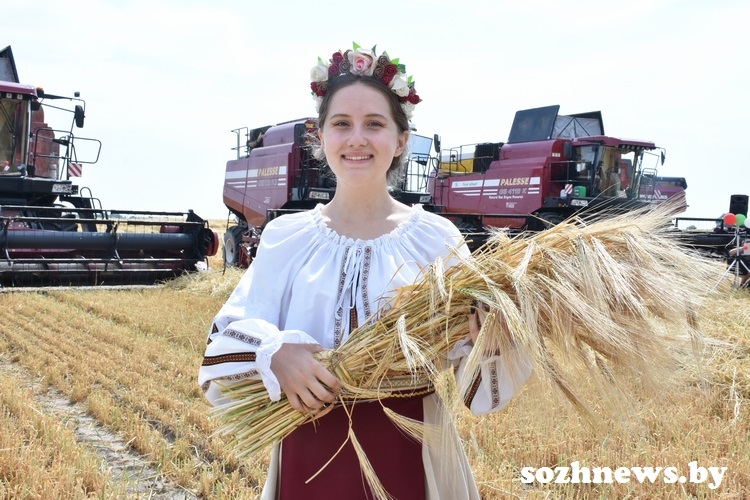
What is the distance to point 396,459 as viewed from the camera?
1710 millimetres

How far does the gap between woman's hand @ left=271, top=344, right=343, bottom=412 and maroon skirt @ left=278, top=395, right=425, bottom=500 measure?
13 centimetres

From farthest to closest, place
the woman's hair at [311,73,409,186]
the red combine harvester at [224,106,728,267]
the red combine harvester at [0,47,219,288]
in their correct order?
1. the red combine harvester at [224,106,728,267]
2. the red combine harvester at [0,47,219,288]
3. the woman's hair at [311,73,409,186]

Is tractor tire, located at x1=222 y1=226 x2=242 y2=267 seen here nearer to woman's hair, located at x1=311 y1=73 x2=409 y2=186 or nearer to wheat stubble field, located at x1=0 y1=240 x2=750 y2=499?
wheat stubble field, located at x1=0 y1=240 x2=750 y2=499

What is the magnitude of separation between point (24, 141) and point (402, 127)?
33.0ft

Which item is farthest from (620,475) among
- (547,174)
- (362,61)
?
(547,174)

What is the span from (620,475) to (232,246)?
11398mm

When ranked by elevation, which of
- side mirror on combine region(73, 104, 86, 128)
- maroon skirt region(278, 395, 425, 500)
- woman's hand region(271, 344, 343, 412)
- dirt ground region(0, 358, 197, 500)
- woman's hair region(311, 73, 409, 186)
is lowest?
dirt ground region(0, 358, 197, 500)

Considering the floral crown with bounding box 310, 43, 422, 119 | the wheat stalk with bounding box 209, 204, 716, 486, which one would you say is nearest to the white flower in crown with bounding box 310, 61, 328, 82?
the floral crown with bounding box 310, 43, 422, 119

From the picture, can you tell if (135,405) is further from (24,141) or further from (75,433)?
(24,141)

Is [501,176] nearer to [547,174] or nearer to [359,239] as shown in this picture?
[547,174]

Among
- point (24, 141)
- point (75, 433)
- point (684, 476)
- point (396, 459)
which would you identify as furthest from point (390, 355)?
point (24, 141)

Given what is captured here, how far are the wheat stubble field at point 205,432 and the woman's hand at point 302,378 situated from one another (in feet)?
0.99

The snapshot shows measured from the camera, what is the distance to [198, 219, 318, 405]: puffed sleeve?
1.59m

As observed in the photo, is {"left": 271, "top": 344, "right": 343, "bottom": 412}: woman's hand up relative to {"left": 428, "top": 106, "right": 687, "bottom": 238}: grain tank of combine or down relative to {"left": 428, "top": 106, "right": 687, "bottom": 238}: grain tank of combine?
down
